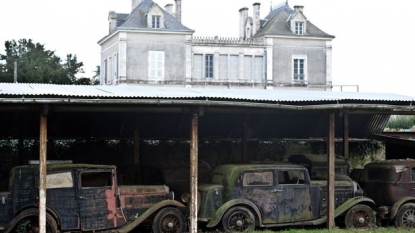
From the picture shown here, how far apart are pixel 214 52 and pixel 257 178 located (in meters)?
38.8

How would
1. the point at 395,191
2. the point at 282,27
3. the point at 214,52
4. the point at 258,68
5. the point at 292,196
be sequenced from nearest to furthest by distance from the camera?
the point at 292,196
the point at 395,191
the point at 214,52
the point at 258,68
the point at 282,27

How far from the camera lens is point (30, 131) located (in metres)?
18.2

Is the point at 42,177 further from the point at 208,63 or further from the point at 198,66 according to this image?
the point at 208,63

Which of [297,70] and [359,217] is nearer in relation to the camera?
[359,217]

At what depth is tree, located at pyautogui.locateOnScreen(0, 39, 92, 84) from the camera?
4612 cm

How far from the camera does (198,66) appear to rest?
5369cm

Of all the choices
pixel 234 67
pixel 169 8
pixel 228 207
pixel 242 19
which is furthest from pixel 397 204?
pixel 242 19

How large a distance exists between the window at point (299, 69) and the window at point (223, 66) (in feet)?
18.7

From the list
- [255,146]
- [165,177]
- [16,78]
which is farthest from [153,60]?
[165,177]

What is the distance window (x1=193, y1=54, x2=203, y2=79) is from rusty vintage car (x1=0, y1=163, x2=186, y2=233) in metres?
39.0

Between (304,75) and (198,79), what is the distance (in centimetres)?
875

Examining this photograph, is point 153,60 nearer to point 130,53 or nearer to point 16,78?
point 130,53

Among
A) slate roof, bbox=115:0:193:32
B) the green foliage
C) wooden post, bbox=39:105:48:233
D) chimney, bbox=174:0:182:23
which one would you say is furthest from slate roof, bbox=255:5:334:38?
wooden post, bbox=39:105:48:233

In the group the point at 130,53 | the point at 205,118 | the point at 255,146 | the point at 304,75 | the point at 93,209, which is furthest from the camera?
the point at 304,75
